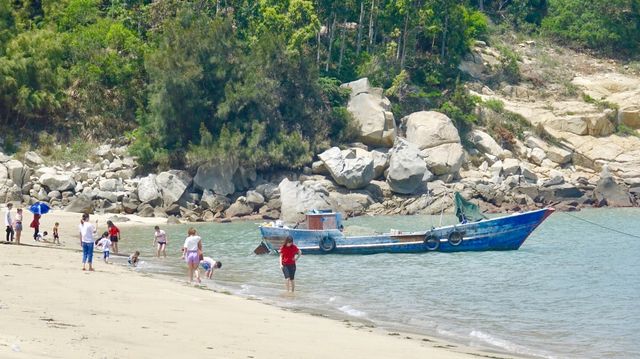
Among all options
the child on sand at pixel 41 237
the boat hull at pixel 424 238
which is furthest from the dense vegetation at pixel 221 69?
the child on sand at pixel 41 237

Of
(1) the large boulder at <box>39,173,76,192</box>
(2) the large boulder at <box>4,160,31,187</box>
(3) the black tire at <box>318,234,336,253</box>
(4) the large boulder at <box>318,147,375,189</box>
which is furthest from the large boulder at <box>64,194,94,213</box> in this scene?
(3) the black tire at <box>318,234,336,253</box>

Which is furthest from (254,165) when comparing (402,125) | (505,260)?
(505,260)

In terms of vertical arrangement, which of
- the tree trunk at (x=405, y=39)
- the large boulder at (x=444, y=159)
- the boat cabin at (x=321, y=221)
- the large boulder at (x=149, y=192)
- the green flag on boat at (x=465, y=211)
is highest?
the tree trunk at (x=405, y=39)

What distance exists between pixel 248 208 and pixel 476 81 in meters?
22.3

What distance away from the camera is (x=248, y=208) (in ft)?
152

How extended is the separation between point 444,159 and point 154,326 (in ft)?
123

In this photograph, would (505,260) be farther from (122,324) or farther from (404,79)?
(404,79)

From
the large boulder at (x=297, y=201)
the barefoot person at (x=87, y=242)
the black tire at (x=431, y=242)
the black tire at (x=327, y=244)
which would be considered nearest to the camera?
the barefoot person at (x=87, y=242)

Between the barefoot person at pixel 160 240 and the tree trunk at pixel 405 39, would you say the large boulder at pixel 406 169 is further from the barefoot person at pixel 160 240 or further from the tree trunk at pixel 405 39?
the barefoot person at pixel 160 240

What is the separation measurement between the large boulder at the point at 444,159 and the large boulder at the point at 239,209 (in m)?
10.2

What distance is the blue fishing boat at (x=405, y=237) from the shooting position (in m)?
32.9

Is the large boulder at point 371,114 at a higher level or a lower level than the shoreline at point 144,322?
higher

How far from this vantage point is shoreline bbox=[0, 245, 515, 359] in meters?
13.1

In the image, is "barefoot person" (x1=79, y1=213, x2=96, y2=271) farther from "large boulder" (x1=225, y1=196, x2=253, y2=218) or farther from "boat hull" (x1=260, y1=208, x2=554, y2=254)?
"large boulder" (x1=225, y1=196, x2=253, y2=218)
